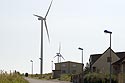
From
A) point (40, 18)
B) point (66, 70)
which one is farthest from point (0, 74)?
point (66, 70)

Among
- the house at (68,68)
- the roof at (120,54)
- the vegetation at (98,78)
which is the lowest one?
the vegetation at (98,78)

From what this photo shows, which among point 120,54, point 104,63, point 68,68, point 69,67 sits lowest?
point 68,68

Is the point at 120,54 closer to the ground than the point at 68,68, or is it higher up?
higher up

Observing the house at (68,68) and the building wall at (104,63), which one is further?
Answer: the house at (68,68)

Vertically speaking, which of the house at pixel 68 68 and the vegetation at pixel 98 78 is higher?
the house at pixel 68 68

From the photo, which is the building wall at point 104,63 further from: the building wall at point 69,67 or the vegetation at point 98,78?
the vegetation at point 98,78

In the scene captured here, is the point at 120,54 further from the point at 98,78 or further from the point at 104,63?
the point at 98,78

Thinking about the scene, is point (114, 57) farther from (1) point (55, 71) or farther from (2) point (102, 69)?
(1) point (55, 71)

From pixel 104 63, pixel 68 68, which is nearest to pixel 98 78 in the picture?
pixel 104 63

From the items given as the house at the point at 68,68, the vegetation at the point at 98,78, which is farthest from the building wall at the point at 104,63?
the vegetation at the point at 98,78

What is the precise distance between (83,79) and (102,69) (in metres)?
23.6

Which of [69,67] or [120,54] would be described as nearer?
[120,54]

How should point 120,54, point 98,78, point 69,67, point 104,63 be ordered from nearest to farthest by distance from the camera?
point 98,78 < point 104,63 < point 120,54 < point 69,67

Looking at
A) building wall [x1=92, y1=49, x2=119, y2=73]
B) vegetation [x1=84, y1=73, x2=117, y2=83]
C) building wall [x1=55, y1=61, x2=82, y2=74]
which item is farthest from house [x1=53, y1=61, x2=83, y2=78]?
vegetation [x1=84, y1=73, x2=117, y2=83]
